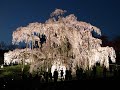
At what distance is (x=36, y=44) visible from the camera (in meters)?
25.3

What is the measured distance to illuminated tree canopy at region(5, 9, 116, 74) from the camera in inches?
933

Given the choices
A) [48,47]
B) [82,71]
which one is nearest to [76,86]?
[82,71]

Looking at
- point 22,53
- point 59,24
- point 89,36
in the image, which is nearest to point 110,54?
point 89,36

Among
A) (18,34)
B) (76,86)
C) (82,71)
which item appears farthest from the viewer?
(18,34)

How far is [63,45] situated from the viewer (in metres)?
24.2

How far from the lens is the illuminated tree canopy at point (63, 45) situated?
2370 centimetres

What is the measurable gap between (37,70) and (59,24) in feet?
14.3

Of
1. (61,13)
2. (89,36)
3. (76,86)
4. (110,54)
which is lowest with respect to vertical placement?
(76,86)

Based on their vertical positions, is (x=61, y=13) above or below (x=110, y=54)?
above

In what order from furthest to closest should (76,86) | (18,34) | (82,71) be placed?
(18,34)
(82,71)
(76,86)

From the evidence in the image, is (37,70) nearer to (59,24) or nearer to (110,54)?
(59,24)

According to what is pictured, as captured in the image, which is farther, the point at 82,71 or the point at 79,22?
the point at 79,22

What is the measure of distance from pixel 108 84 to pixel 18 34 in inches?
442

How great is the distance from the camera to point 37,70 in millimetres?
24453
